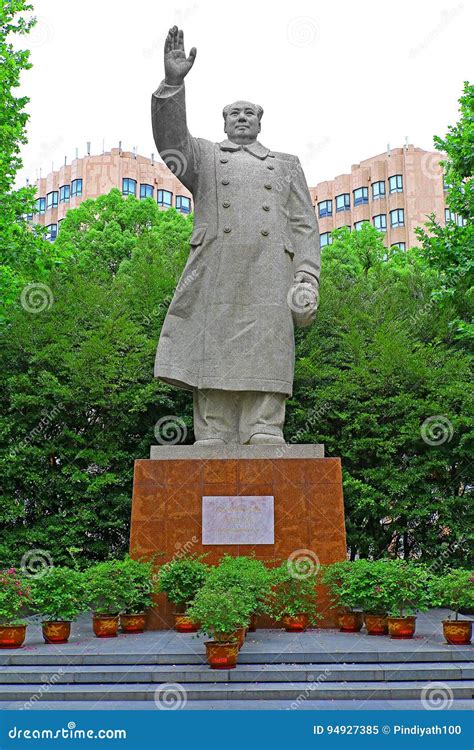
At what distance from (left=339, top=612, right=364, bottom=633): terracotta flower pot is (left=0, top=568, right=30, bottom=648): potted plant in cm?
245

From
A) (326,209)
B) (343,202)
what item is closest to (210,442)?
(343,202)

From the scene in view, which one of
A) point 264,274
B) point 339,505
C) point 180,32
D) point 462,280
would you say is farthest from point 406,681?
point 462,280

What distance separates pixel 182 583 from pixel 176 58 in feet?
14.0

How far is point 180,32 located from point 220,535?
4.20m

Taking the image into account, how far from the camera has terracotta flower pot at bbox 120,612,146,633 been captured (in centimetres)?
606

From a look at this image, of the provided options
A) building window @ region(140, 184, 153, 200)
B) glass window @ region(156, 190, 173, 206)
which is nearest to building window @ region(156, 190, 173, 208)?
glass window @ region(156, 190, 173, 206)

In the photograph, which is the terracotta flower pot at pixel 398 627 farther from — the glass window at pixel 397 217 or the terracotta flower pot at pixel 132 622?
the glass window at pixel 397 217

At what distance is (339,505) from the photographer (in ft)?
21.4

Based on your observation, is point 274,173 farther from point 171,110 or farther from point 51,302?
point 51,302

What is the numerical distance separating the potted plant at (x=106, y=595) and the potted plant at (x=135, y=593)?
0.04 m

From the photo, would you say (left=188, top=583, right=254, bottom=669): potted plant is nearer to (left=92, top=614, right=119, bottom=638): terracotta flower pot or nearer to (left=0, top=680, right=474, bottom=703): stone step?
(left=0, top=680, right=474, bottom=703): stone step

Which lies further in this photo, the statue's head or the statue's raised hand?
the statue's head

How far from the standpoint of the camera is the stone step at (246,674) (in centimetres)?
475

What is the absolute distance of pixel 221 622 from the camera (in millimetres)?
4836
